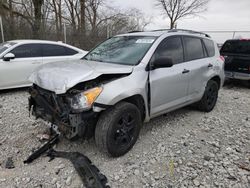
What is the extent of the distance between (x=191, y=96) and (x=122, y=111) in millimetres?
1949

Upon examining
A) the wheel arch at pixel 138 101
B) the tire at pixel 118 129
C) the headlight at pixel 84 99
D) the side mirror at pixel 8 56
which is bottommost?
the tire at pixel 118 129

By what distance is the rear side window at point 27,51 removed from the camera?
5.84 meters

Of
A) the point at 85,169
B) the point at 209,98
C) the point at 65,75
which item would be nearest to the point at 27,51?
the point at 65,75

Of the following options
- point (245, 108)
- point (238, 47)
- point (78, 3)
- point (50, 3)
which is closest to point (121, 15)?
point (78, 3)

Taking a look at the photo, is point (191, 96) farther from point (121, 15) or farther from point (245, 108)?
point (121, 15)

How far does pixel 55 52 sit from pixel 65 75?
13.9ft

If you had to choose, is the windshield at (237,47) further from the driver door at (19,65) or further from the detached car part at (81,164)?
the detached car part at (81,164)

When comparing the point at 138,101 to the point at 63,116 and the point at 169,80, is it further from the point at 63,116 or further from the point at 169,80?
the point at 63,116

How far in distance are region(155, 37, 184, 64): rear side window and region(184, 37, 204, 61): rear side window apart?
8.7 inches

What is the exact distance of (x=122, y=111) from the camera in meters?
2.84

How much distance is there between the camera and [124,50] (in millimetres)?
3625

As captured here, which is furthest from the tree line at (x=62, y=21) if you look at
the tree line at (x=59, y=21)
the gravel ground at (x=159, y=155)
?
the gravel ground at (x=159, y=155)

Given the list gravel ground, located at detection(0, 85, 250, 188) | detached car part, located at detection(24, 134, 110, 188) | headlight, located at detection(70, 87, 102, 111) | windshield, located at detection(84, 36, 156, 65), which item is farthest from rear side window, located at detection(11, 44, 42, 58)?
headlight, located at detection(70, 87, 102, 111)

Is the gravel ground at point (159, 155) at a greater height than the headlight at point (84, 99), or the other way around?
the headlight at point (84, 99)
